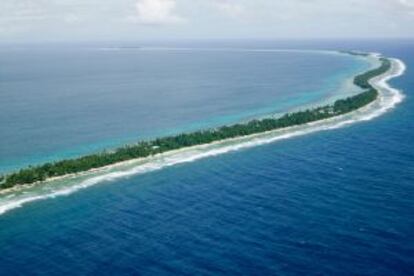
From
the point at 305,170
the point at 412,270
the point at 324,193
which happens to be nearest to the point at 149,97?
the point at 305,170

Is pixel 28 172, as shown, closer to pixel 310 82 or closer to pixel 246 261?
pixel 246 261

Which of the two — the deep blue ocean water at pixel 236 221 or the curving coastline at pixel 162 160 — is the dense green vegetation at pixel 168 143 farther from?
the deep blue ocean water at pixel 236 221

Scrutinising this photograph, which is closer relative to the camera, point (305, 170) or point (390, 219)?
point (390, 219)

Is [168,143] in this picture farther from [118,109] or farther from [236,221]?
[118,109]

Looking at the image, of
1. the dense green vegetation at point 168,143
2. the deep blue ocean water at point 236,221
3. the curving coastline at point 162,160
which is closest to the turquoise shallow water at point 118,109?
the dense green vegetation at point 168,143

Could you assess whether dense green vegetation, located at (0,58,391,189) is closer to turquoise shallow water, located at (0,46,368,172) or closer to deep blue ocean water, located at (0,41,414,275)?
deep blue ocean water, located at (0,41,414,275)

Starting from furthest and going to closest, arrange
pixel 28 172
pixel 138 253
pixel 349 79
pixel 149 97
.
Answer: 1. pixel 349 79
2. pixel 149 97
3. pixel 28 172
4. pixel 138 253
